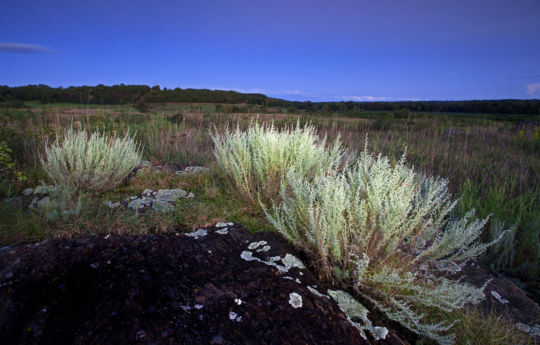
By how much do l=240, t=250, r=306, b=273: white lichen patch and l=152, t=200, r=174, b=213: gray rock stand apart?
1.28 m

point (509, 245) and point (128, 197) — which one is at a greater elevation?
point (128, 197)

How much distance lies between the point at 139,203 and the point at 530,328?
341 cm

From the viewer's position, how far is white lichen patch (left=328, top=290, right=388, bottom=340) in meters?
1.65

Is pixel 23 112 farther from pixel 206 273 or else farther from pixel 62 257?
pixel 206 273

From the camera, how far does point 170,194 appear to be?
352 centimetres

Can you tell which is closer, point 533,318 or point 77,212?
point 533,318

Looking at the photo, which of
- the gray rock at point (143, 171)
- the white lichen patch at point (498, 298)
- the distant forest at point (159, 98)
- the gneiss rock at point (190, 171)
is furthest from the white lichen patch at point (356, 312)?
the distant forest at point (159, 98)

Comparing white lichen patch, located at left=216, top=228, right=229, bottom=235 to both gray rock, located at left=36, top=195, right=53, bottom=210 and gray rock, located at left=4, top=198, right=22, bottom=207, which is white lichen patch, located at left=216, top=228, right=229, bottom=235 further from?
gray rock, located at left=4, top=198, right=22, bottom=207

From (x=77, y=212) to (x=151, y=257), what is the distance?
4.26 feet

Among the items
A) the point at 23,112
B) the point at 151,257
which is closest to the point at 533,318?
the point at 151,257

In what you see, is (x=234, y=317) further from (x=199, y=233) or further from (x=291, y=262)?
(x=199, y=233)

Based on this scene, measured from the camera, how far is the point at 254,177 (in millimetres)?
3750

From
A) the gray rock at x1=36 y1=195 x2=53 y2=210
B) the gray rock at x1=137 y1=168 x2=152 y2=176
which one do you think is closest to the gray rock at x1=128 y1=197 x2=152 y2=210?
the gray rock at x1=36 y1=195 x2=53 y2=210

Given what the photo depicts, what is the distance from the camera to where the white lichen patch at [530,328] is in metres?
1.96
